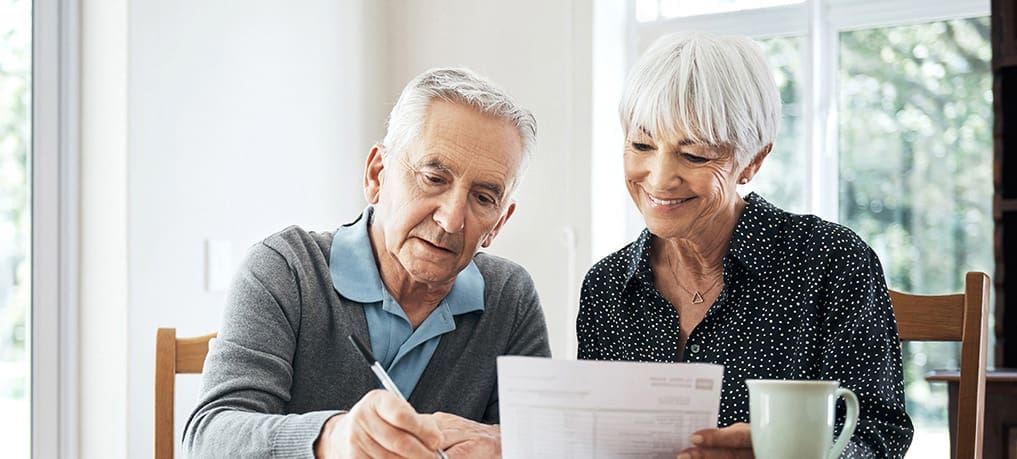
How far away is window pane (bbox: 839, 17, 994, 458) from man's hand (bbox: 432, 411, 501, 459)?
191 centimetres

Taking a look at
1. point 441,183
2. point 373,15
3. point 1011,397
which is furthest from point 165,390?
point 373,15

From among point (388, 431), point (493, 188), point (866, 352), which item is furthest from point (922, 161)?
point (388, 431)

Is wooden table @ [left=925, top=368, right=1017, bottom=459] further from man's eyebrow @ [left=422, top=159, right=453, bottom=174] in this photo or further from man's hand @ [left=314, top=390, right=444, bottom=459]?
man's hand @ [left=314, top=390, right=444, bottom=459]

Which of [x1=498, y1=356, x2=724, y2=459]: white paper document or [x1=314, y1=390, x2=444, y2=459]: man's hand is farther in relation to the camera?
[x1=314, y1=390, x2=444, y2=459]: man's hand

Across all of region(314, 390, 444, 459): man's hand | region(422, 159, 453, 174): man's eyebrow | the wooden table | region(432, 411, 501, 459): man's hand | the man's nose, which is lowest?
the wooden table

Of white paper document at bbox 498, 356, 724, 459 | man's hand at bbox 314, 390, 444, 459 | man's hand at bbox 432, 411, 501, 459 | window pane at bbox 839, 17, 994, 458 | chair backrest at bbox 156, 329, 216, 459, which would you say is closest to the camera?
white paper document at bbox 498, 356, 724, 459

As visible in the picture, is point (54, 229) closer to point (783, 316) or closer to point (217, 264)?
point (217, 264)

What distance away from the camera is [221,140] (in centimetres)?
259

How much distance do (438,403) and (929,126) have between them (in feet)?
5.95

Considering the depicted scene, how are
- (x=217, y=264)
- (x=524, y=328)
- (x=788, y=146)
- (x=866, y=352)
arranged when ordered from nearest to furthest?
(x=866, y=352) → (x=524, y=328) → (x=217, y=264) → (x=788, y=146)

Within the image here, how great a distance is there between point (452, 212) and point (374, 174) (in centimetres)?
18

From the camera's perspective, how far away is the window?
272 cm

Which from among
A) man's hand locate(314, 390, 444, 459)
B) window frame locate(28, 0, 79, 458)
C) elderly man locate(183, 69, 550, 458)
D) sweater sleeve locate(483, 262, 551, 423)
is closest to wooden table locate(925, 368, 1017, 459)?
sweater sleeve locate(483, 262, 551, 423)

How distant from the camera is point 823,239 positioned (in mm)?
1450
